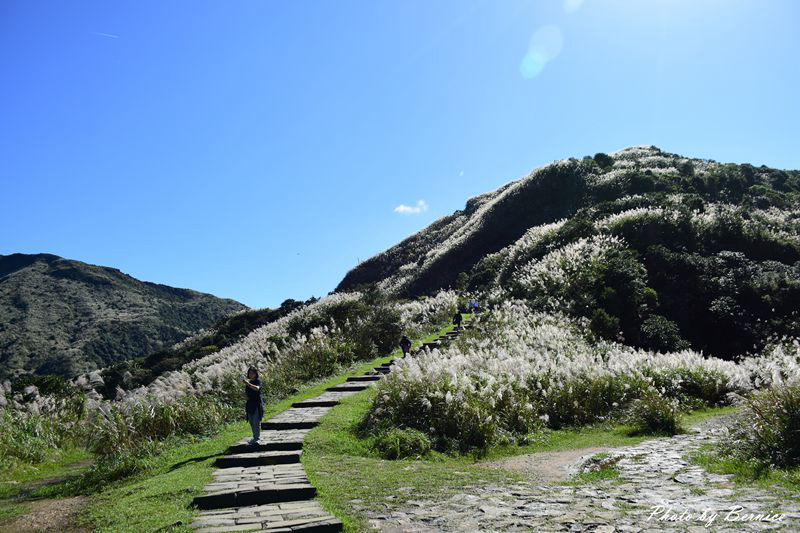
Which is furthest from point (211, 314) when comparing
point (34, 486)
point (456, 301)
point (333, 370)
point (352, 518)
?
point (352, 518)

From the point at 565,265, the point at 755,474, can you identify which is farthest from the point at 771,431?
the point at 565,265

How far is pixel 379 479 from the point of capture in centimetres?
721

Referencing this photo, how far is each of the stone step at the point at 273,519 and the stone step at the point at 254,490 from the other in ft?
0.68

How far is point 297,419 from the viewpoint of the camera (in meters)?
11.1

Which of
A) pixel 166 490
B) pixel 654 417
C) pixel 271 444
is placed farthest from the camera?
pixel 654 417

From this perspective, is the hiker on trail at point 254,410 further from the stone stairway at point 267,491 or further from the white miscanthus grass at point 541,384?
the white miscanthus grass at point 541,384

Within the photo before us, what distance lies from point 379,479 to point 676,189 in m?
36.3

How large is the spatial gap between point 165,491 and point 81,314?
278ft

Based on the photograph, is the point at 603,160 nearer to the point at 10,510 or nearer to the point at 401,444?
the point at 401,444

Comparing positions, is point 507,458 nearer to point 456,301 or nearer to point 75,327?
point 456,301

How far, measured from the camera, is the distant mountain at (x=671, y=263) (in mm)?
19328

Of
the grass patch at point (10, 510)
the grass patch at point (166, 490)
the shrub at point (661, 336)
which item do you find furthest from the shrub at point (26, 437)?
the shrub at point (661, 336)

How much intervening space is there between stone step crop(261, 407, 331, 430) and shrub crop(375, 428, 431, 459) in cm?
189

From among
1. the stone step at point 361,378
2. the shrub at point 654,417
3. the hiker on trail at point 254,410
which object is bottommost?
the shrub at point 654,417
